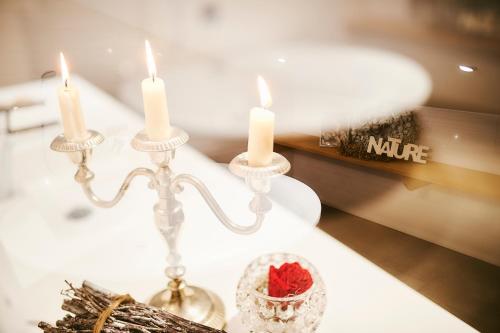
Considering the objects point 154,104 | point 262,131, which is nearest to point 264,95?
point 262,131

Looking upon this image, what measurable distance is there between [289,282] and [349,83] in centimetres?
49

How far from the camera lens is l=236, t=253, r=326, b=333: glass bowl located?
2.14ft

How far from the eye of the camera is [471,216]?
0.87m

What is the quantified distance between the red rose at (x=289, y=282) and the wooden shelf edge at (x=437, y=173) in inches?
13.9

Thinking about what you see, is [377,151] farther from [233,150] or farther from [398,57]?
[233,150]

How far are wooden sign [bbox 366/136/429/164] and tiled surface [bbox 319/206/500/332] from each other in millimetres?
217

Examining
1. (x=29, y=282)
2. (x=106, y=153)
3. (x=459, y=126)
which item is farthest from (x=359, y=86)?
(x=106, y=153)

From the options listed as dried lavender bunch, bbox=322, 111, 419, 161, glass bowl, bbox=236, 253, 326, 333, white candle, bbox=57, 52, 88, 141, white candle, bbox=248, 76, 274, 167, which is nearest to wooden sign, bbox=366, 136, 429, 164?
dried lavender bunch, bbox=322, 111, 419, 161

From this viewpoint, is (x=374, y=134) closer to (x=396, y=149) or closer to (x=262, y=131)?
(x=396, y=149)

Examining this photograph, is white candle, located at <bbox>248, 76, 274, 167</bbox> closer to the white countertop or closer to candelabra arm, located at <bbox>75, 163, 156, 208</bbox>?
candelabra arm, located at <bbox>75, 163, 156, 208</bbox>

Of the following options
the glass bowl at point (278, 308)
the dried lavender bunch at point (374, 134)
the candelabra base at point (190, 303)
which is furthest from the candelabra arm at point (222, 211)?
the dried lavender bunch at point (374, 134)

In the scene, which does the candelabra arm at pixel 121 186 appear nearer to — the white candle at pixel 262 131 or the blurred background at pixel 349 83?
the white candle at pixel 262 131

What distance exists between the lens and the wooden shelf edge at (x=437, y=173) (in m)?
0.80

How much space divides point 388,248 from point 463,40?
54 centimetres
